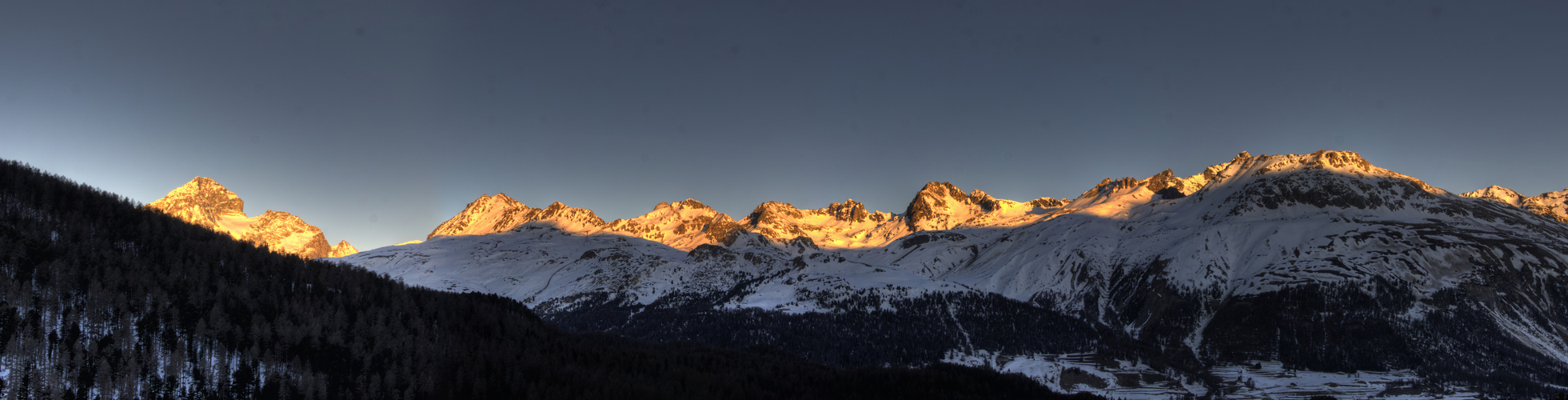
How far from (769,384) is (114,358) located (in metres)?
131

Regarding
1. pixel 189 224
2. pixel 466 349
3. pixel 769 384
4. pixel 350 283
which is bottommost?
pixel 769 384

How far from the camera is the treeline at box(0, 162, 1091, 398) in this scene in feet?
409

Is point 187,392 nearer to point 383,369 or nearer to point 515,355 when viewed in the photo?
point 383,369

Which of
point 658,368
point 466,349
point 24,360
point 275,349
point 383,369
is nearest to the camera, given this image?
point 24,360

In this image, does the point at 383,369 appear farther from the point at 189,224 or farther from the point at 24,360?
the point at 189,224

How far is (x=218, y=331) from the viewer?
141250 millimetres

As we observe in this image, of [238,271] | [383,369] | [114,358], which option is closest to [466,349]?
[383,369]

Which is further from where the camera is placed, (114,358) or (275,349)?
(275,349)

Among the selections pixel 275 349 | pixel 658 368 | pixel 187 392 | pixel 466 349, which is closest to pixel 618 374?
pixel 658 368

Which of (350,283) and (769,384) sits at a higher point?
(350,283)

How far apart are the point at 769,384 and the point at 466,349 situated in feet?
243

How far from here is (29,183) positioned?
527 feet

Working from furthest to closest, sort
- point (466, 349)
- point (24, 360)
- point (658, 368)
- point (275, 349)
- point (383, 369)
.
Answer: point (658, 368), point (466, 349), point (383, 369), point (275, 349), point (24, 360)

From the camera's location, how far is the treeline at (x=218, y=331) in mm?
124625
